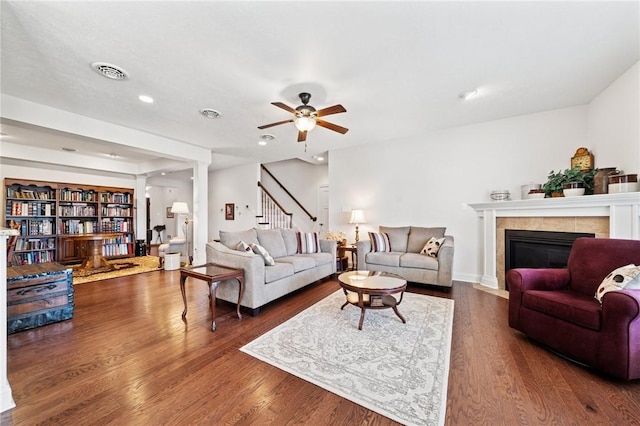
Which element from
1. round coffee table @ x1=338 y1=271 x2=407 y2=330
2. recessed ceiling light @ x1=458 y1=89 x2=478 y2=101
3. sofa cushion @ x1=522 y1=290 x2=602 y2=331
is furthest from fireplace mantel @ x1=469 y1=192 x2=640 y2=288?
round coffee table @ x1=338 y1=271 x2=407 y2=330

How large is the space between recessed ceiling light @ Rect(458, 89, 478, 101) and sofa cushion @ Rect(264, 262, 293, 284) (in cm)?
315

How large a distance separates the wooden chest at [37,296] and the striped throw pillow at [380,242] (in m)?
4.12

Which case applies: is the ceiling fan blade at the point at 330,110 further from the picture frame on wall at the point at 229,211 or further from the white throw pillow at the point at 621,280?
the picture frame on wall at the point at 229,211

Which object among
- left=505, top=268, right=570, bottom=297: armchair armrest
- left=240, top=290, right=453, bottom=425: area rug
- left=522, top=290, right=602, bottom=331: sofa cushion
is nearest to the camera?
left=240, top=290, right=453, bottom=425: area rug

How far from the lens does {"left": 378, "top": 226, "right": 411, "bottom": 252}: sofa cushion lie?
4586 millimetres

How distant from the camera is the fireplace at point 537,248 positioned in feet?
10.7

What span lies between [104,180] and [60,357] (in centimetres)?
651

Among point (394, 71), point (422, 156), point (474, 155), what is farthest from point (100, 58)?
point (474, 155)

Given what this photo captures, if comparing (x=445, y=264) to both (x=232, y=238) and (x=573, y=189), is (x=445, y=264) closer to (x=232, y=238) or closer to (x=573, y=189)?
(x=573, y=189)

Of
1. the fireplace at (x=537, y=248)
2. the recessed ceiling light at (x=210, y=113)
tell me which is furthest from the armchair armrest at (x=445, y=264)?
the recessed ceiling light at (x=210, y=113)

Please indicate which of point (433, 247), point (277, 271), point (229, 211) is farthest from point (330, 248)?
point (229, 211)

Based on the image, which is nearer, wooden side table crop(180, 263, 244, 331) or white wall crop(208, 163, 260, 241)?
wooden side table crop(180, 263, 244, 331)

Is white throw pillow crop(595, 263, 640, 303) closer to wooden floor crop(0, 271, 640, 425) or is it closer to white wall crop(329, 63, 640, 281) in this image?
wooden floor crop(0, 271, 640, 425)

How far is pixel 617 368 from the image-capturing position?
1673 mm
